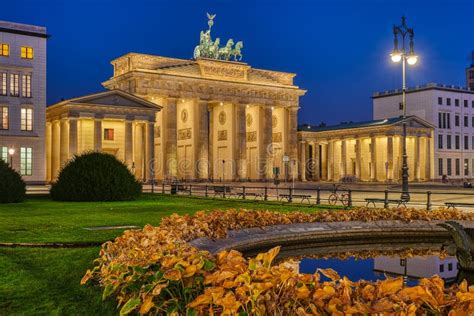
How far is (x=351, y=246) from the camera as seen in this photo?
56.1ft

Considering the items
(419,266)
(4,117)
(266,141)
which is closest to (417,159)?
(266,141)

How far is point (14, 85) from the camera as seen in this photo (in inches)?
2638

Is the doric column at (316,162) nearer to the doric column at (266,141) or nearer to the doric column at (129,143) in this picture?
the doric column at (266,141)

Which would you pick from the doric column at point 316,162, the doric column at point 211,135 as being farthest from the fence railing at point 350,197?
the doric column at point 316,162

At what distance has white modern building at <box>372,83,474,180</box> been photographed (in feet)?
373

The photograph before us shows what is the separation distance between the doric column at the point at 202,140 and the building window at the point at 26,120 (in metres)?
29.8

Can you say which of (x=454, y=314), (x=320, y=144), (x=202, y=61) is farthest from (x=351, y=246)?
(x=320, y=144)

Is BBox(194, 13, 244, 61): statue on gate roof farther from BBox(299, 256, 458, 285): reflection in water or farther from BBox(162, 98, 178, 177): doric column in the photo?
BBox(299, 256, 458, 285): reflection in water

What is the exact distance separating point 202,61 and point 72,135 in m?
27.5

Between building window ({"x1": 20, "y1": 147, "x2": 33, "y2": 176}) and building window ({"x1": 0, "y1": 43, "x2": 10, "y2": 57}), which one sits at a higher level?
building window ({"x1": 0, "y1": 43, "x2": 10, "y2": 57})

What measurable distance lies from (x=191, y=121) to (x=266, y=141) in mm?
14553

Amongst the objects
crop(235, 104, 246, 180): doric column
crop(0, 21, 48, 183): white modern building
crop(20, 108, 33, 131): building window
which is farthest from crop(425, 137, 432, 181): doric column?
crop(20, 108, 33, 131): building window

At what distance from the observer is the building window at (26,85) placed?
6750cm

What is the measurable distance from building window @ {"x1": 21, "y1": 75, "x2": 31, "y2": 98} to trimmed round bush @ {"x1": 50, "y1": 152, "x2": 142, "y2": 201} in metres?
33.8
